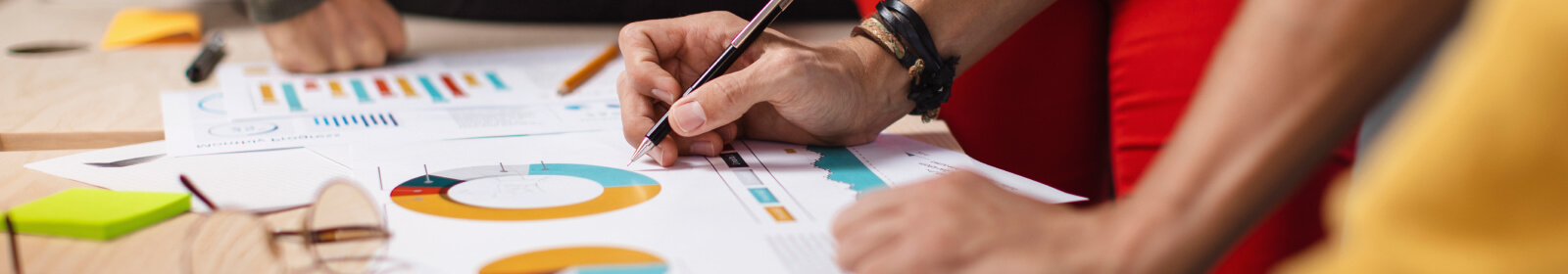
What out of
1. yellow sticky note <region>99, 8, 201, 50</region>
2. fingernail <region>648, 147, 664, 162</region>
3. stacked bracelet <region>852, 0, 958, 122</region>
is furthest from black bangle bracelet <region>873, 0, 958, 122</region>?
yellow sticky note <region>99, 8, 201, 50</region>

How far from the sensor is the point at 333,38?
3.26 feet

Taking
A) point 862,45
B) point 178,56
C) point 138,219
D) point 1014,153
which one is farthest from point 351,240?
point 178,56

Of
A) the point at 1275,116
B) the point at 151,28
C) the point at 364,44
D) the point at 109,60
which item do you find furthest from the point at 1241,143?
the point at 151,28

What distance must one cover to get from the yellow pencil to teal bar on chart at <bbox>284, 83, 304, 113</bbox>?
211 mm

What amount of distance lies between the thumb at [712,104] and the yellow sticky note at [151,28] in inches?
31.0

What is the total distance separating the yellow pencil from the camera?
35.2 inches

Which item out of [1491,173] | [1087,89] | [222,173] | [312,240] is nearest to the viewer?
[1491,173]

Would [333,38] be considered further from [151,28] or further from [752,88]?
[752,88]

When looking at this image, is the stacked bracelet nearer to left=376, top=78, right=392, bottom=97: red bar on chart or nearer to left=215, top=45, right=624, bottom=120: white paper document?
left=215, top=45, right=624, bottom=120: white paper document

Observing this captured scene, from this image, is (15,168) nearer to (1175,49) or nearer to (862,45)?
(862,45)

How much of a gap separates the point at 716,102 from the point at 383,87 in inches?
16.7

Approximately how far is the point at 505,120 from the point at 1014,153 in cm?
41

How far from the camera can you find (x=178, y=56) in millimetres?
1044

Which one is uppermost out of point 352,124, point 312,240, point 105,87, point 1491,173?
point 105,87
